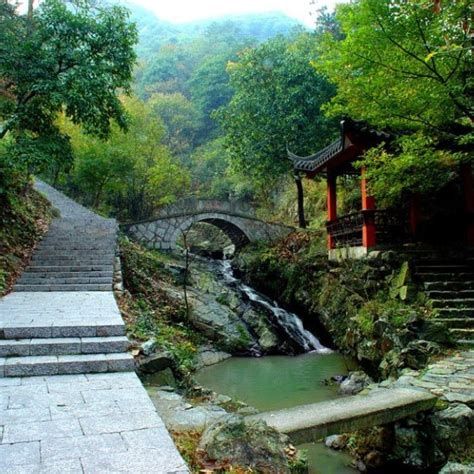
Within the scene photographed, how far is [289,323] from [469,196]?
19.2 feet

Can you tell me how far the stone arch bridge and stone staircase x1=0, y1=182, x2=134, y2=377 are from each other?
6.90 meters

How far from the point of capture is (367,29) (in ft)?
23.7

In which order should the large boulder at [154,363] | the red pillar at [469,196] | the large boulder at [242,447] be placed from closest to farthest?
the large boulder at [242,447] → the large boulder at [154,363] → the red pillar at [469,196]

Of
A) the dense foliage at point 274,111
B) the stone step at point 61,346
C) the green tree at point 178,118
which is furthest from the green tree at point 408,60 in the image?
the green tree at point 178,118

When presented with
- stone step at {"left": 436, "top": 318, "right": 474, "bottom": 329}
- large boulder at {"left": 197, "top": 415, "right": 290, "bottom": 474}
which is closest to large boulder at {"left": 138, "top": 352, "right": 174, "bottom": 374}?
large boulder at {"left": 197, "top": 415, "right": 290, "bottom": 474}

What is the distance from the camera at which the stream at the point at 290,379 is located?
519cm

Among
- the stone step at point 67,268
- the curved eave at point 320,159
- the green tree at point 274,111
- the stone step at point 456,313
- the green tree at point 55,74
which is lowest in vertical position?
the stone step at point 456,313

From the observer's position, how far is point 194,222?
61.2 ft

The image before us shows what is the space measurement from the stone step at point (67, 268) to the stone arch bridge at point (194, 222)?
8.82 metres

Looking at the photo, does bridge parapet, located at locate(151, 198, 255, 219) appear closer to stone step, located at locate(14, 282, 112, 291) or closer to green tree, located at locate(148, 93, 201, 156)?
stone step, located at locate(14, 282, 112, 291)

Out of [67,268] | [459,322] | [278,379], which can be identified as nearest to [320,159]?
[459,322]

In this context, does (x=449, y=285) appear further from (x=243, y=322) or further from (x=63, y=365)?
(x=63, y=365)

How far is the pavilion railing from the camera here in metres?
11.0

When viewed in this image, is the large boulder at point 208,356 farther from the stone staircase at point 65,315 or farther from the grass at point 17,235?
the grass at point 17,235
